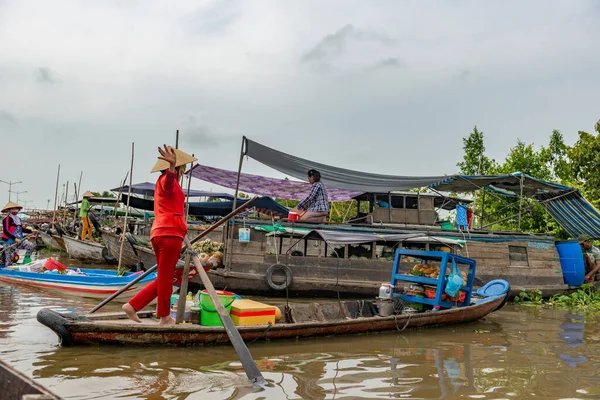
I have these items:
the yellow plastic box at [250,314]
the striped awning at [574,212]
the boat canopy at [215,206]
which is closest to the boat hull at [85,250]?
the boat canopy at [215,206]

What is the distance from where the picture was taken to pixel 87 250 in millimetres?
15859

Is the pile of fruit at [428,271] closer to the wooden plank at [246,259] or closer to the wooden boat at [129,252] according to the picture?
the wooden plank at [246,259]

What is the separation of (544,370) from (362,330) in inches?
84.4

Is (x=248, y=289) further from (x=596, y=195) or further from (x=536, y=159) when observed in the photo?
(x=536, y=159)

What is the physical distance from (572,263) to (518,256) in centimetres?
132

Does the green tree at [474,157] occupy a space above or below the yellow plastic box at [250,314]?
above

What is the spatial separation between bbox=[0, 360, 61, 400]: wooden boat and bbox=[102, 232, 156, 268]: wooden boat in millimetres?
8845

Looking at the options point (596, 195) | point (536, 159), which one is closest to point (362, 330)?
point (596, 195)

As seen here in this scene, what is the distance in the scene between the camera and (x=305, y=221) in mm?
9430

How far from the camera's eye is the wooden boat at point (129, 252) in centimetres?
1099

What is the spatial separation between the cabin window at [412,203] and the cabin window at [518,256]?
224cm

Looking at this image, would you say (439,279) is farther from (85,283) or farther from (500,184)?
(85,283)

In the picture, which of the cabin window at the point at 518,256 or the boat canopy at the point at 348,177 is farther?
the cabin window at the point at 518,256

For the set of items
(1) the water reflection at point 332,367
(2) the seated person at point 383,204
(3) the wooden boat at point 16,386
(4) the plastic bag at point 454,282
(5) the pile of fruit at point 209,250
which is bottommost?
(1) the water reflection at point 332,367
